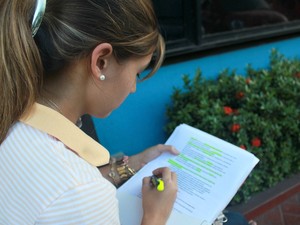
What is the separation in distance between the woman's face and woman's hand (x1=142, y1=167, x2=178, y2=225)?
34 cm

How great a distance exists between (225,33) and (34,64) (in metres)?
2.62

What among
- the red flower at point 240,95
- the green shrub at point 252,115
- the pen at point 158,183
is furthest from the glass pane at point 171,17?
the pen at point 158,183

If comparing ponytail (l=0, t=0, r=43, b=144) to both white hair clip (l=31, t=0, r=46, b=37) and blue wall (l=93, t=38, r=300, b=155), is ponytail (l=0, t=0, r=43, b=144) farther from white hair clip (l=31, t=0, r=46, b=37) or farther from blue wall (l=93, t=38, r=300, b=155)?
blue wall (l=93, t=38, r=300, b=155)

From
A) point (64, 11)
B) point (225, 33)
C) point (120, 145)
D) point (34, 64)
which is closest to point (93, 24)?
point (64, 11)

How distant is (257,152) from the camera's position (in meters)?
2.69

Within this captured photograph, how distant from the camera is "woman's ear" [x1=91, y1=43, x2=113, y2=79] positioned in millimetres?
1021

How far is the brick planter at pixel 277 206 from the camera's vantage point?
2857 mm

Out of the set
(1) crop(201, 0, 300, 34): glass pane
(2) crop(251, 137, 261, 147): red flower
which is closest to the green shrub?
(2) crop(251, 137, 261, 147): red flower

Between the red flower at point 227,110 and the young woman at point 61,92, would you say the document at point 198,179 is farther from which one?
the red flower at point 227,110

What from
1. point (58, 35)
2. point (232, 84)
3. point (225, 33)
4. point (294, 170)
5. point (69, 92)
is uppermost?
point (58, 35)

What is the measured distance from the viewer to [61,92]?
1057 millimetres

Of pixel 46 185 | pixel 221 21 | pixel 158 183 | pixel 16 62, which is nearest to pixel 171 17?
pixel 221 21

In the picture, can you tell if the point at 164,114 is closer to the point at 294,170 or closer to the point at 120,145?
the point at 120,145

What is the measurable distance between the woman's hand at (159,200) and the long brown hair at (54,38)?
49cm
